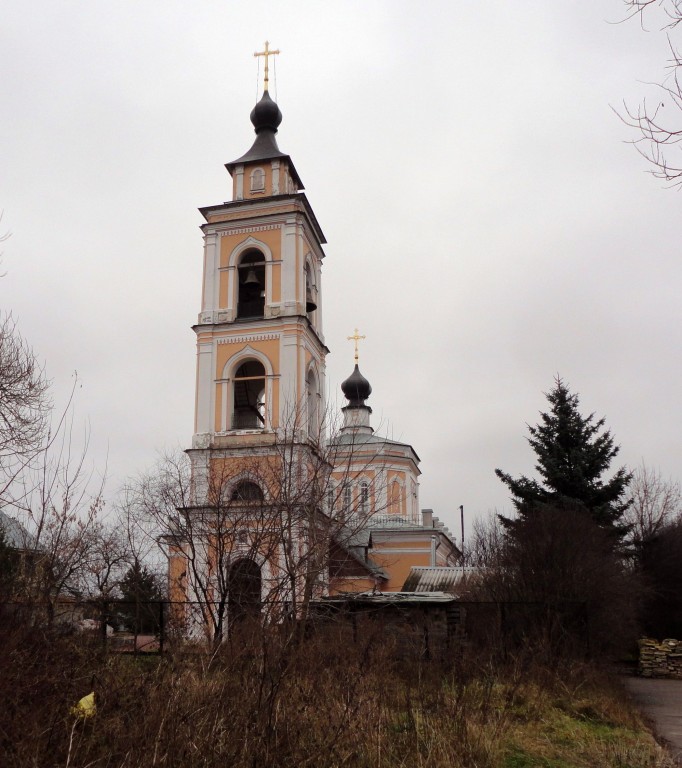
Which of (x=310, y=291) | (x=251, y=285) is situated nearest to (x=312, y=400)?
(x=310, y=291)

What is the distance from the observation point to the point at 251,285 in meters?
23.7

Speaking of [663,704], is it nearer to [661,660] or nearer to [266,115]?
[661,660]

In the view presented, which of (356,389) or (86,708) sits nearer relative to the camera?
Answer: (86,708)

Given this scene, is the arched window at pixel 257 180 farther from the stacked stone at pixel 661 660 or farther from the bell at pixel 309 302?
the stacked stone at pixel 661 660

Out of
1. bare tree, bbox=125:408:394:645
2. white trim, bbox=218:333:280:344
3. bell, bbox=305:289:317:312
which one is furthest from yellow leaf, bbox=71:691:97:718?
bell, bbox=305:289:317:312

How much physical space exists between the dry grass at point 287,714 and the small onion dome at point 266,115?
20951 mm

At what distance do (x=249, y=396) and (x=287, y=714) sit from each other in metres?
18.5

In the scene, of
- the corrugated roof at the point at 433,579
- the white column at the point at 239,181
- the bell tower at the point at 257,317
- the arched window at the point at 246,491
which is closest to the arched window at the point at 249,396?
the bell tower at the point at 257,317

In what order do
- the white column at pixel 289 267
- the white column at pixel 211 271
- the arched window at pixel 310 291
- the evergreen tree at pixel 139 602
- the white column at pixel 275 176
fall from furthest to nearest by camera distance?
the white column at pixel 275 176, the arched window at pixel 310 291, the white column at pixel 211 271, the white column at pixel 289 267, the evergreen tree at pixel 139 602

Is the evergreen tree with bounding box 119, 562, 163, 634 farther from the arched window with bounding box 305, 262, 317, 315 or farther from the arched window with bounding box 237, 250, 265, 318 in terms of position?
the arched window with bounding box 305, 262, 317, 315

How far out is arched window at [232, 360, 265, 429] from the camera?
22719mm

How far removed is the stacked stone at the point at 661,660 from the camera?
63.5ft

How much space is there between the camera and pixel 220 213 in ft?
78.6

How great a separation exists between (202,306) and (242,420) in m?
3.74
